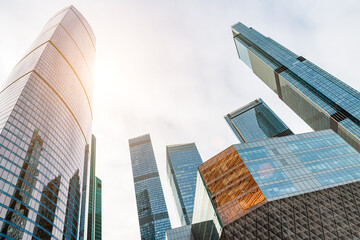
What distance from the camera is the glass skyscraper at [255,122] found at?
531 ft

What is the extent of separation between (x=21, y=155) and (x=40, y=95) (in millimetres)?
22881

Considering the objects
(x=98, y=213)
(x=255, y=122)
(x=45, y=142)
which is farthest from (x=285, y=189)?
(x=98, y=213)

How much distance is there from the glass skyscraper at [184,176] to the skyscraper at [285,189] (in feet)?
359

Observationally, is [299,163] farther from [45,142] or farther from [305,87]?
[305,87]

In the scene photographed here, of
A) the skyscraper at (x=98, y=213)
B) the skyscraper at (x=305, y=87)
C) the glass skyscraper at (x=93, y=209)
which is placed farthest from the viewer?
the skyscraper at (x=98, y=213)

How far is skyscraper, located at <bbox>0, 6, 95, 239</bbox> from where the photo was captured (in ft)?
154

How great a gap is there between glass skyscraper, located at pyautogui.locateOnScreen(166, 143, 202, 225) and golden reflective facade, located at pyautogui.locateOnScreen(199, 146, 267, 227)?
11058cm

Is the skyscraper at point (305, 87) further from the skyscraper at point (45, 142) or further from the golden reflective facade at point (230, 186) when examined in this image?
the skyscraper at point (45, 142)

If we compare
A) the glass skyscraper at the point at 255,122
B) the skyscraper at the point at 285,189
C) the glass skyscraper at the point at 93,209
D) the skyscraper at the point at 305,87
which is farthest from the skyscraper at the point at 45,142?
the glass skyscraper at the point at 255,122

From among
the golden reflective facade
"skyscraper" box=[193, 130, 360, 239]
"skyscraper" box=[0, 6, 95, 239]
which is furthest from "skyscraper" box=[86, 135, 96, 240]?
the golden reflective facade

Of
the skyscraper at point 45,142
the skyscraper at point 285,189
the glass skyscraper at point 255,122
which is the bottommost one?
the skyscraper at point 285,189

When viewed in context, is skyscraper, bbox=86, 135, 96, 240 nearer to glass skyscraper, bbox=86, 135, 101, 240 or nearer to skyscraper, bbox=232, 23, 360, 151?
glass skyscraper, bbox=86, 135, 101, 240

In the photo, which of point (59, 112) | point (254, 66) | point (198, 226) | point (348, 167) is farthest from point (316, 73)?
point (59, 112)

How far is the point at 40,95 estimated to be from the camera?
68.7 metres
